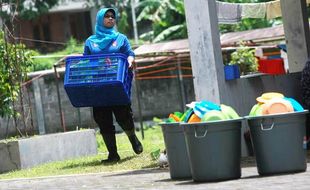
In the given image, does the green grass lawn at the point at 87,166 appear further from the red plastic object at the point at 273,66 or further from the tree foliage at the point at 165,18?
the tree foliage at the point at 165,18

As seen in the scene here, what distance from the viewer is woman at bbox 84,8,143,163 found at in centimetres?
1259

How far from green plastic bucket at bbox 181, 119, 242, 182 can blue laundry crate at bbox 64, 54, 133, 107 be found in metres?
2.79

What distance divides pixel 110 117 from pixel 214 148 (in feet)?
12.4

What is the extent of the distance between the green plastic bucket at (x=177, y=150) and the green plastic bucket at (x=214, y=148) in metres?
0.50

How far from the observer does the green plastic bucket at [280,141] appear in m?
9.41

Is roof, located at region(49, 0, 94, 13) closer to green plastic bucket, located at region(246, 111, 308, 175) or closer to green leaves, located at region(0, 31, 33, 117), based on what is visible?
green leaves, located at region(0, 31, 33, 117)

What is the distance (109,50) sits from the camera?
12531 mm

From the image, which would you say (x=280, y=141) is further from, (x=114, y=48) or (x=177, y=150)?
(x=114, y=48)

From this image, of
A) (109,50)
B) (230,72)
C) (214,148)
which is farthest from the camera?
(109,50)

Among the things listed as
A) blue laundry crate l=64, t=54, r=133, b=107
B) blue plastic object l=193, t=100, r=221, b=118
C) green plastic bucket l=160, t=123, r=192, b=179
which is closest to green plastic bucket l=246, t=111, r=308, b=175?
blue plastic object l=193, t=100, r=221, b=118

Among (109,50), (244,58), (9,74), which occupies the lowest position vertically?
(244,58)

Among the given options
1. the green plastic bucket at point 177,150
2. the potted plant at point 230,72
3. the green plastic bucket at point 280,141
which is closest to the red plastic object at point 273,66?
the potted plant at point 230,72

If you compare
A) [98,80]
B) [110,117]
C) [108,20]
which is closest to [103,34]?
[108,20]

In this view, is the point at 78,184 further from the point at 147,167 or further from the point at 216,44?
the point at 216,44
